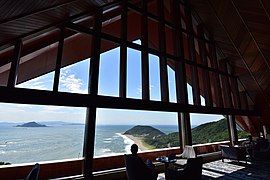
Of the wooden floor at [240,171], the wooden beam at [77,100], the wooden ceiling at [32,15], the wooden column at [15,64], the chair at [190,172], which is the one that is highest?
the wooden ceiling at [32,15]

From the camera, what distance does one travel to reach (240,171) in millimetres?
5949

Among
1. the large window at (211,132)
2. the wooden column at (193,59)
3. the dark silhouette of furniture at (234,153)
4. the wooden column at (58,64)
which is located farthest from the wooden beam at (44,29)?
the large window at (211,132)

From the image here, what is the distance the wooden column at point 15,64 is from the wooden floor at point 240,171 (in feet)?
17.5

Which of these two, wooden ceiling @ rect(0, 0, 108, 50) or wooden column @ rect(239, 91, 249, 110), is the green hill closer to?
wooden column @ rect(239, 91, 249, 110)

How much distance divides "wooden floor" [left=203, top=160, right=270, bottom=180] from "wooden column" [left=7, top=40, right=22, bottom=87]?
17.5ft

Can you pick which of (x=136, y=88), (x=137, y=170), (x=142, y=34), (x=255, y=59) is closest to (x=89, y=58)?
(x=136, y=88)

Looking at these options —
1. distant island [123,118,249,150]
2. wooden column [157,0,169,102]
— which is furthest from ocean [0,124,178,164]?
wooden column [157,0,169,102]

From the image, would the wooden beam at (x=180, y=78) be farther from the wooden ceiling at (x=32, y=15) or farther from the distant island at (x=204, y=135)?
the wooden ceiling at (x=32, y=15)

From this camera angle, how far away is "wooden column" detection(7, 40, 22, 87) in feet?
12.5

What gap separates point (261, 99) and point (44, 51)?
10836 mm

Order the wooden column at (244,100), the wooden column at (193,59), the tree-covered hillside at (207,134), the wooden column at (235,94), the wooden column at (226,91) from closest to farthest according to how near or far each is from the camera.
→ 1. the wooden column at (193,59)
2. the wooden column at (226,91)
3. the wooden column at (235,94)
4. the wooden column at (244,100)
5. the tree-covered hillside at (207,134)

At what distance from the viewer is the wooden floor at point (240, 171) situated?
538cm

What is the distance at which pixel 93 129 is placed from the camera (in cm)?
456

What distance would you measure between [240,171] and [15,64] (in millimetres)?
6890
